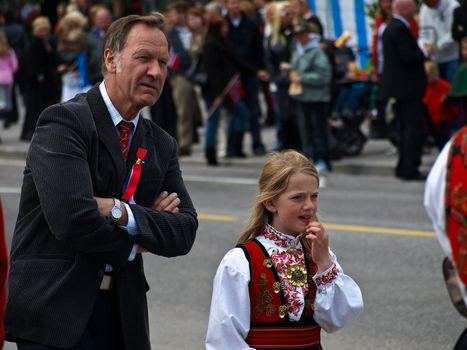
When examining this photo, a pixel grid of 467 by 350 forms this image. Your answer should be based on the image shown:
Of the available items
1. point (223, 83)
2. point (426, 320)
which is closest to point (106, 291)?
point (426, 320)

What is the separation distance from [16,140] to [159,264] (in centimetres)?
1161

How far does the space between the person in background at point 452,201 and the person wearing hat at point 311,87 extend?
11.0 metres

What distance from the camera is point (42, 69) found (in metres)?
19.1

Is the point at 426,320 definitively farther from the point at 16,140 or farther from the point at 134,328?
the point at 16,140

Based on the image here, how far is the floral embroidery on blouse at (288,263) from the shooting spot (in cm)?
423

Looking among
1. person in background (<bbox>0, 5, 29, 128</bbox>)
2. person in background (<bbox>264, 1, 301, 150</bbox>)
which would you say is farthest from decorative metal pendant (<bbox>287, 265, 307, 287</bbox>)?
person in background (<bbox>0, 5, 29, 128</bbox>)

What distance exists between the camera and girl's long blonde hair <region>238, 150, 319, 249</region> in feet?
14.3

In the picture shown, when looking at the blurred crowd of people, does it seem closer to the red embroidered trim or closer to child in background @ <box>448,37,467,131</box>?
child in background @ <box>448,37,467,131</box>

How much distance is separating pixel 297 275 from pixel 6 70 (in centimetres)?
1671

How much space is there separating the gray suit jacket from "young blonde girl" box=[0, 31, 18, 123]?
16450 mm

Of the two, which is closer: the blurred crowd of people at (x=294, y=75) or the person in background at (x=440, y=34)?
the blurred crowd of people at (x=294, y=75)

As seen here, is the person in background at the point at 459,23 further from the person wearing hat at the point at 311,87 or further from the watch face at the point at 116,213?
the watch face at the point at 116,213

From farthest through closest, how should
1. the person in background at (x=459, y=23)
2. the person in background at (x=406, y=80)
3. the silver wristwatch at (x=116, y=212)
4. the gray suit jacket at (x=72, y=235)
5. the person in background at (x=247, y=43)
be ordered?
1. the person in background at (x=247, y=43)
2. the person in background at (x=459, y=23)
3. the person in background at (x=406, y=80)
4. the silver wristwatch at (x=116, y=212)
5. the gray suit jacket at (x=72, y=235)

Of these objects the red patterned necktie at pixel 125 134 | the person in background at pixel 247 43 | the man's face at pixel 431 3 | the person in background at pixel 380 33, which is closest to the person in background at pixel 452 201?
the red patterned necktie at pixel 125 134
